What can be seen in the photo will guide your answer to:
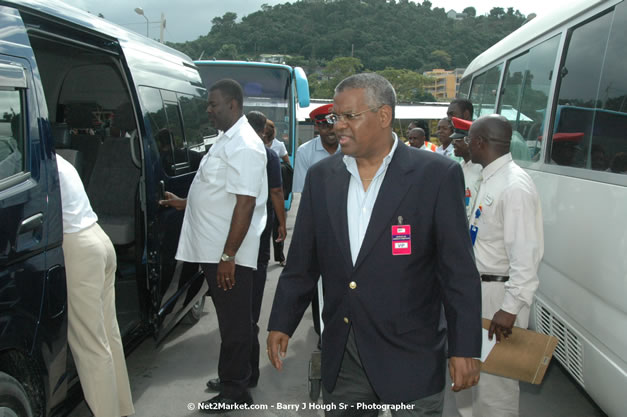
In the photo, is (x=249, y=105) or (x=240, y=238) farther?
(x=249, y=105)

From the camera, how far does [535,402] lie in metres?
3.95

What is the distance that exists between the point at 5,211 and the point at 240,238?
1461mm

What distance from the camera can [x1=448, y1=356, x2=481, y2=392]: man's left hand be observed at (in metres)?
2.06

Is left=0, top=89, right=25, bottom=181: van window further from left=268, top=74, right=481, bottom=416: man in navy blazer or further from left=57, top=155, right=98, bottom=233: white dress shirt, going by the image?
left=268, top=74, right=481, bottom=416: man in navy blazer

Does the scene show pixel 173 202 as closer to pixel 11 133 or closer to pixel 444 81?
pixel 11 133

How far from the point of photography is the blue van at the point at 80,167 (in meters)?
2.36

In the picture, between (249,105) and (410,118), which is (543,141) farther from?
(410,118)

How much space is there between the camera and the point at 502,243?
123 inches

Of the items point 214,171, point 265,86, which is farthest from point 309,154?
point 265,86

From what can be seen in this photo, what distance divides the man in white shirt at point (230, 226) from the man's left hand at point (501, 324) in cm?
152

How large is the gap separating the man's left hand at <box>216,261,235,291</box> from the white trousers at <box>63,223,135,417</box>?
71cm

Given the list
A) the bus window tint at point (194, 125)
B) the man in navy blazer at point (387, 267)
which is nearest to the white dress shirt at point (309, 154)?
the bus window tint at point (194, 125)

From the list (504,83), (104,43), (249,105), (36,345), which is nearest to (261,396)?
(36,345)

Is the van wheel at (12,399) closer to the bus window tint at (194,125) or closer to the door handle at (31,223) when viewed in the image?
the door handle at (31,223)
